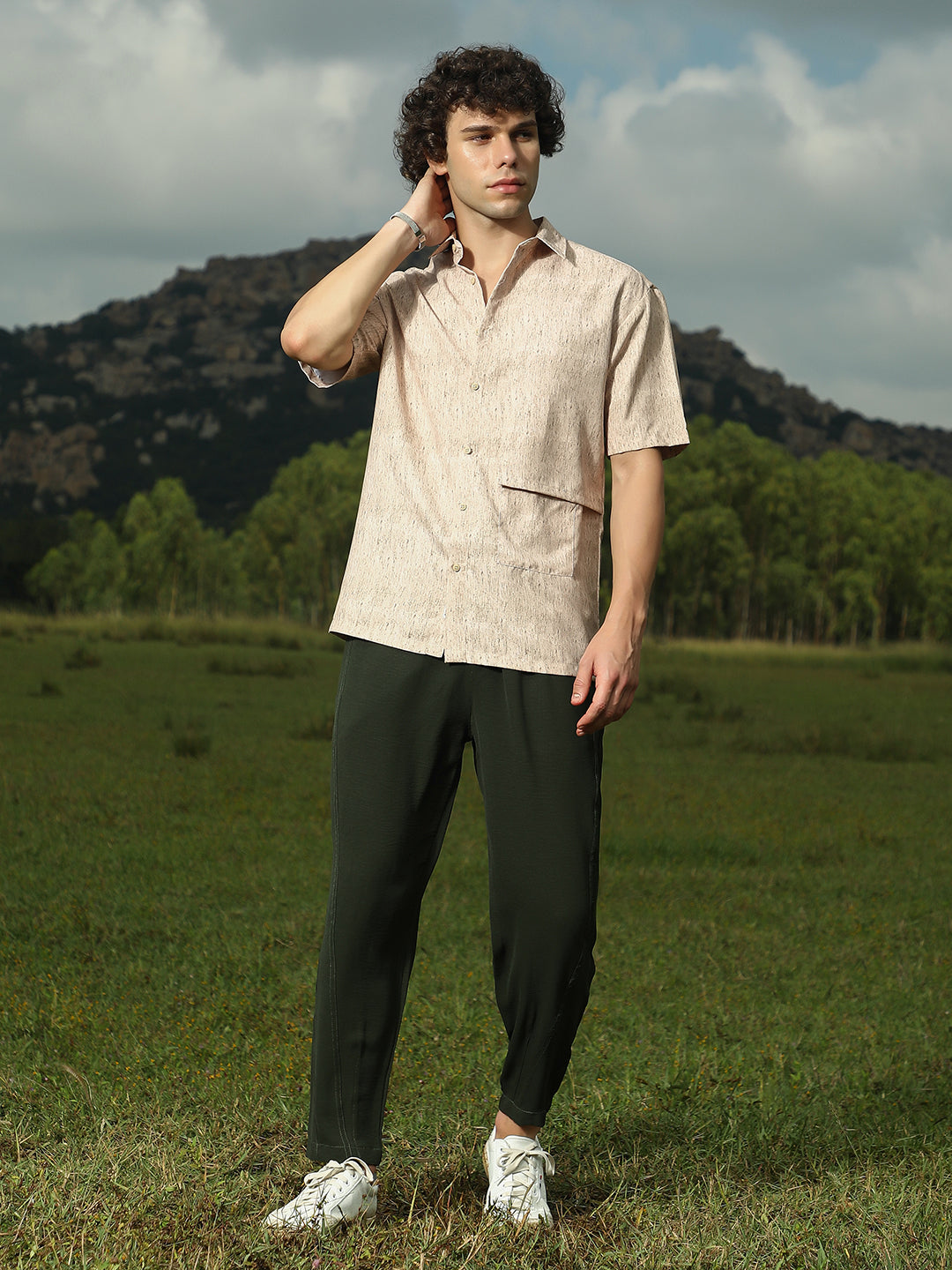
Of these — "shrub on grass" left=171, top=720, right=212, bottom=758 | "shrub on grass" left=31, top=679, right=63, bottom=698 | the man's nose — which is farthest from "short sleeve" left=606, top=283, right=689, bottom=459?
"shrub on grass" left=31, top=679, right=63, bottom=698

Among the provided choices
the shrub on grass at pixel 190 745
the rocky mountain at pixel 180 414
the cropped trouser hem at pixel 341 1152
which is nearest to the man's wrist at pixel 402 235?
the cropped trouser hem at pixel 341 1152

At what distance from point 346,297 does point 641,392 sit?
675 millimetres

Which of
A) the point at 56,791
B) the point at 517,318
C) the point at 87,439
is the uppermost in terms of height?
the point at 87,439

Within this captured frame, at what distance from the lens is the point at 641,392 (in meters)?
2.70

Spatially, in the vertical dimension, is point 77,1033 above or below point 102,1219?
below

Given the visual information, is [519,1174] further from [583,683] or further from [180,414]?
[180,414]

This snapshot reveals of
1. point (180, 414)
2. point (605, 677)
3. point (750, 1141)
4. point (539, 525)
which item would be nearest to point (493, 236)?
point (539, 525)

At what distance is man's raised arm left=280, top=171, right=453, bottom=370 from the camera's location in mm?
2623

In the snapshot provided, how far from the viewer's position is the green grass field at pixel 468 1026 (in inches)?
107

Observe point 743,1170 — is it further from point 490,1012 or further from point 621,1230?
point 490,1012

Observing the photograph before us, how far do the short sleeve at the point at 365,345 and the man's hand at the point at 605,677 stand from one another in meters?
0.84

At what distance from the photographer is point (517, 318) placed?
2.64 metres

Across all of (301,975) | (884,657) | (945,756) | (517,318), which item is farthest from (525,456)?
(884,657)

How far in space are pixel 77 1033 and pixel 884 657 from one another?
38.6 meters
